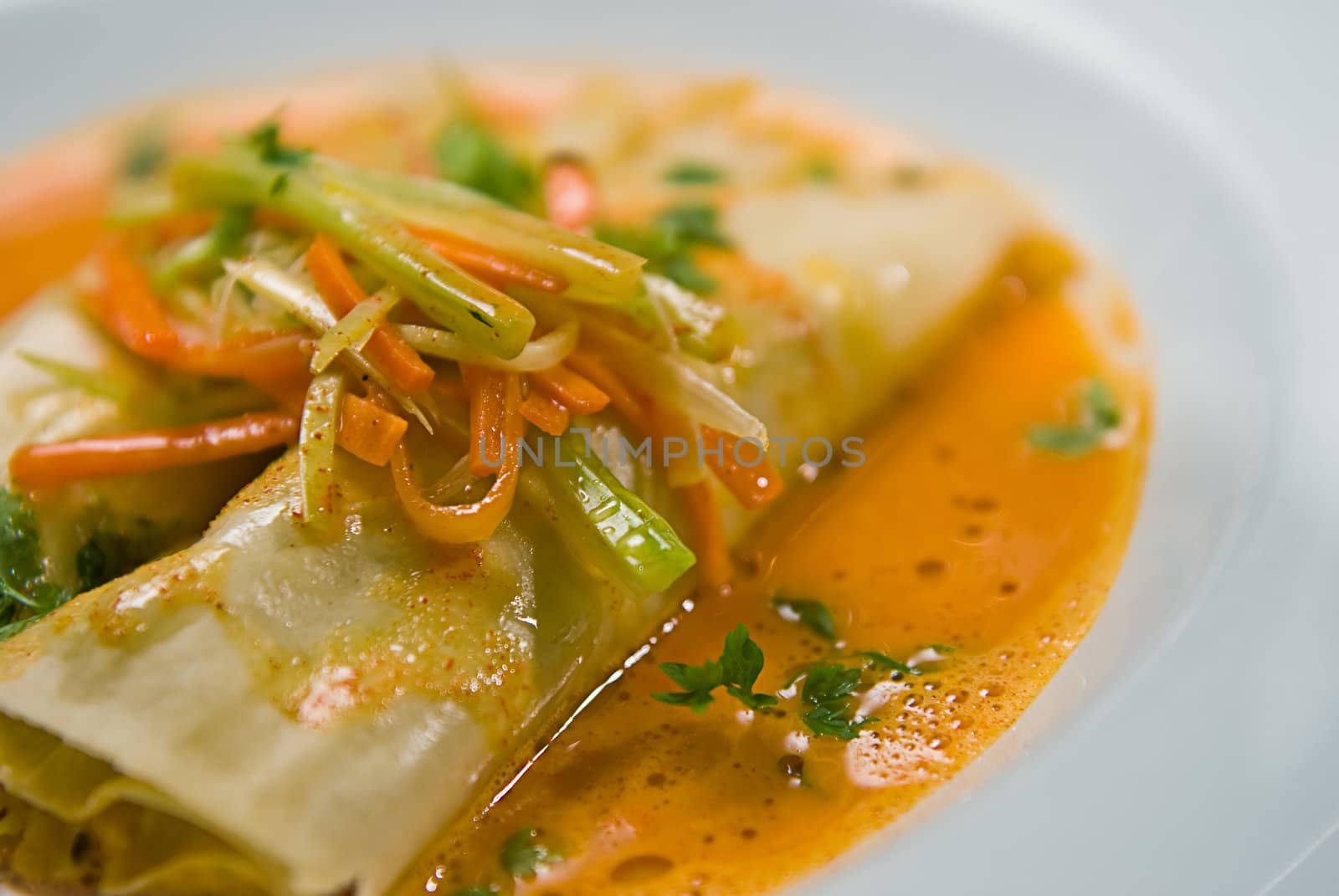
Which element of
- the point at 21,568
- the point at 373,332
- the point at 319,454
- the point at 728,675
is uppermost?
the point at 373,332

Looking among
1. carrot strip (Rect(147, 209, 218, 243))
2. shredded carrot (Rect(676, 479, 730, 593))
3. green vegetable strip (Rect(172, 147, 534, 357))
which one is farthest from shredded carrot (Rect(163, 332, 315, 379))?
shredded carrot (Rect(676, 479, 730, 593))

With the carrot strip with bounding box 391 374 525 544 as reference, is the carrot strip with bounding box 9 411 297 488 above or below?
below

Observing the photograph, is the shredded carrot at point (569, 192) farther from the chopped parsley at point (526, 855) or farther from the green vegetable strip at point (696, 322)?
the chopped parsley at point (526, 855)

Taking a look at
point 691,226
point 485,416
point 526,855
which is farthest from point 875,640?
point 691,226

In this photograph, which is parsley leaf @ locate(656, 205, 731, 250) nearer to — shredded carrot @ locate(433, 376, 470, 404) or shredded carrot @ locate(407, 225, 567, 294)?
shredded carrot @ locate(407, 225, 567, 294)

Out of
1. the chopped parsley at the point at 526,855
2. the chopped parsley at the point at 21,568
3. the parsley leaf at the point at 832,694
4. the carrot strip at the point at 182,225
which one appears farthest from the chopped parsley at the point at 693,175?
the chopped parsley at the point at 526,855

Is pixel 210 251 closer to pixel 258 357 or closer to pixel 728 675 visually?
pixel 258 357

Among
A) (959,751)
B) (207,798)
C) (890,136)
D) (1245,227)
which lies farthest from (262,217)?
(1245,227)
